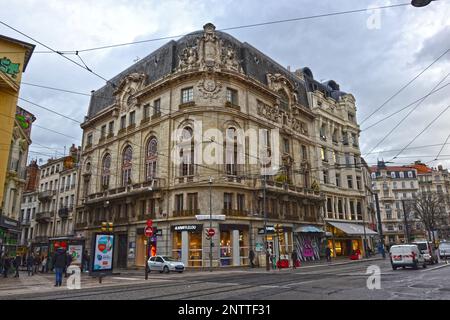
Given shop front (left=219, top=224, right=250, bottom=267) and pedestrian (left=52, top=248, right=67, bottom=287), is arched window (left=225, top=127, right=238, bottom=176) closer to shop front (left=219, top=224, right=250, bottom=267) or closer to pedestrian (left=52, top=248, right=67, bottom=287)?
shop front (left=219, top=224, right=250, bottom=267)

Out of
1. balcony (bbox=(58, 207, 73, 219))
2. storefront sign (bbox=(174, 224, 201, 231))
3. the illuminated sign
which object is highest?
the illuminated sign

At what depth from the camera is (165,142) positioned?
34031 mm

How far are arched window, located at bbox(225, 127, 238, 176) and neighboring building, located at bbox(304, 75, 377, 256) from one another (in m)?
13.5

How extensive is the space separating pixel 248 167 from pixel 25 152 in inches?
824

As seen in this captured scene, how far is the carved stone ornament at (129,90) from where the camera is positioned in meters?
39.8

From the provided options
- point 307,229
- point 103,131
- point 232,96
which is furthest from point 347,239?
point 103,131

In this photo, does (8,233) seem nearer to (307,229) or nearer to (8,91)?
(8,91)

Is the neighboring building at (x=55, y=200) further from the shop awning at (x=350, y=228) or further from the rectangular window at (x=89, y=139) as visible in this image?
the shop awning at (x=350, y=228)

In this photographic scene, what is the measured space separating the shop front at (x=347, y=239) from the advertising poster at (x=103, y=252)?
30.2 meters

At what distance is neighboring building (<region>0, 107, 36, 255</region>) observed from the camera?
90.2ft

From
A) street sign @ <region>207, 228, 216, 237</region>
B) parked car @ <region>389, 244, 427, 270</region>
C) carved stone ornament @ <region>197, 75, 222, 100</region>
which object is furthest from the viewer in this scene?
carved stone ornament @ <region>197, 75, 222, 100</region>

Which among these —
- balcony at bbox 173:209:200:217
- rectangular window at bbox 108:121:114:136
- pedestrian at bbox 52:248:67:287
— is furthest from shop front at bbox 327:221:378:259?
pedestrian at bbox 52:248:67:287

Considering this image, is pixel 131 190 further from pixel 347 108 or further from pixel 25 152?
pixel 347 108
